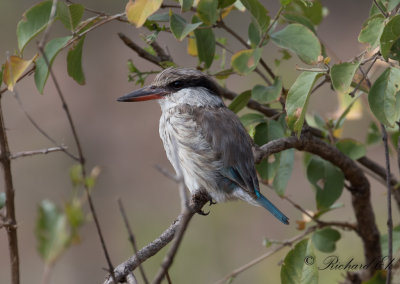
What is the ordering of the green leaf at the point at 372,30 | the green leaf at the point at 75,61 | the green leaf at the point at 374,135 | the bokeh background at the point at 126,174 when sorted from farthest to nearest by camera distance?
the bokeh background at the point at 126,174, the green leaf at the point at 374,135, the green leaf at the point at 75,61, the green leaf at the point at 372,30

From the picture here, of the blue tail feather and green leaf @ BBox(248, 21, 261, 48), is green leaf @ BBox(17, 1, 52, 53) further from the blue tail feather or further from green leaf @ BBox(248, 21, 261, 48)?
the blue tail feather

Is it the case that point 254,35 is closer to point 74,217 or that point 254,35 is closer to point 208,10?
point 208,10

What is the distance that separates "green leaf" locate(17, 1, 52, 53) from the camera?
6.02 feet

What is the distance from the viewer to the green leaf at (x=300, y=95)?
1801 mm

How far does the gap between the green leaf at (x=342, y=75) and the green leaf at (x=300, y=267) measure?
530 millimetres

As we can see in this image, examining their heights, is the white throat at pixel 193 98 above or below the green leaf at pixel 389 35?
above

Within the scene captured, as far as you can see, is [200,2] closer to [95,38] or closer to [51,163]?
[51,163]

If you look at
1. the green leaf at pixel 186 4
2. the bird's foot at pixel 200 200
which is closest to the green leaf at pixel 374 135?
the bird's foot at pixel 200 200

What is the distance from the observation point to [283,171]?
2338mm

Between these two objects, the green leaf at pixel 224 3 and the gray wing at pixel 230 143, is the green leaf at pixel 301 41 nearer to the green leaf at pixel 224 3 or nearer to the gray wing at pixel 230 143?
the green leaf at pixel 224 3

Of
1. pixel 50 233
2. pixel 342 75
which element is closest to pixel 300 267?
pixel 342 75

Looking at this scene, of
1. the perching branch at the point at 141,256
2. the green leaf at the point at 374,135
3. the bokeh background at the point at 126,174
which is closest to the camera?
the perching branch at the point at 141,256

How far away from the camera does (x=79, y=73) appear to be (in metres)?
2.19

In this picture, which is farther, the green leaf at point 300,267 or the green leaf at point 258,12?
the green leaf at point 258,12
